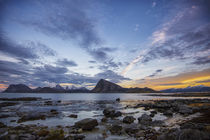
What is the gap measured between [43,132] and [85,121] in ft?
19.6

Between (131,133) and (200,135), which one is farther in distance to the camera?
(131,133)

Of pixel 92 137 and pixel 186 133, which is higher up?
pixel 186 133

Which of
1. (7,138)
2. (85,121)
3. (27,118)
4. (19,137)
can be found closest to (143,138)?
(85,121)

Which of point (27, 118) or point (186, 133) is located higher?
point (186, 133)

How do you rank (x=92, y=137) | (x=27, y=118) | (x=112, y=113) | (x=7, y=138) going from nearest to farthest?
(x=7, y=138), (x=92, y=137), (x=27, y=118), (x=112, y=113)

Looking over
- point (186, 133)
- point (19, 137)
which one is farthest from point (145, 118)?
point (19, 137)

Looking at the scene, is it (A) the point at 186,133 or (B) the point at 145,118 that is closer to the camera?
(A) the point at 186,133

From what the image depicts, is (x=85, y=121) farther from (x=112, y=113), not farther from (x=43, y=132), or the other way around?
(x=112, y=113)

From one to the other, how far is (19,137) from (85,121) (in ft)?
28.6

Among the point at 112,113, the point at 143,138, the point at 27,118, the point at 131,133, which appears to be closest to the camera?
the point at 143,138

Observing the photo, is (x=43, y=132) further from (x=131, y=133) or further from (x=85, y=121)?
(x=131, y=133)

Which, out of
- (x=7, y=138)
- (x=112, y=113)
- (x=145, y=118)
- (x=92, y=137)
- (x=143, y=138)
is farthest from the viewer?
(x=112, y=113)

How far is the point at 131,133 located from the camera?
613 inches

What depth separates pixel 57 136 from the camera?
13352 millimetres
